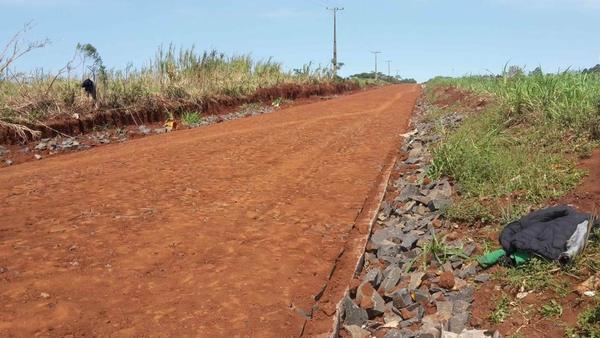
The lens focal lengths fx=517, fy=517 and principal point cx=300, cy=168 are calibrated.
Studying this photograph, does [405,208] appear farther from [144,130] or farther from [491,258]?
[144,130]

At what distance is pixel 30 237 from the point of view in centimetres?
459

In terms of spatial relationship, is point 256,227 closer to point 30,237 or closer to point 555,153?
point 30,237

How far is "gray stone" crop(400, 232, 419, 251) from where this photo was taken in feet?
15.3

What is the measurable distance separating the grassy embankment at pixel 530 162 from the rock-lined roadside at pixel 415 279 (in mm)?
262

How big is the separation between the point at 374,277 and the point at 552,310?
4.26ft

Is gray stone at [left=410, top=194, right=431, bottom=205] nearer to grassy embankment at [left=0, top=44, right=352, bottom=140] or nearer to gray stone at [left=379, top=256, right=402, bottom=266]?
gray stone at [left=379, top=256, right=402, bottom=266]

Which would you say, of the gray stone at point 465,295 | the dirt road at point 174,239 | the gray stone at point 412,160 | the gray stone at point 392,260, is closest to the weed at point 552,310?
the gray stone at point 465,295

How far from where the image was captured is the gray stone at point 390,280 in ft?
13.1

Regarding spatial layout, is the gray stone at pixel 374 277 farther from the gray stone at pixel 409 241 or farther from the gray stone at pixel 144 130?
the gray stone at pixel 144 130

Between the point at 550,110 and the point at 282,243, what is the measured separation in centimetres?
452

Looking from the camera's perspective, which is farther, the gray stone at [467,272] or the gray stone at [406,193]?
the gray stone at [406,193]

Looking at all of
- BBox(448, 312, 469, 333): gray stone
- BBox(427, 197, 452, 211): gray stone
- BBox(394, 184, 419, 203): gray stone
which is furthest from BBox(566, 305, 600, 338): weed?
BBox(394, 184, 419, 203): gray stone

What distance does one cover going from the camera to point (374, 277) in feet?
13.2

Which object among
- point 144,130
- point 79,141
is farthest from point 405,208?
point 144,130
